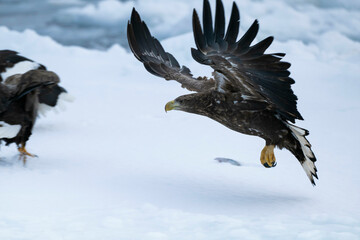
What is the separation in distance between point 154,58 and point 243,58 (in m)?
1.21

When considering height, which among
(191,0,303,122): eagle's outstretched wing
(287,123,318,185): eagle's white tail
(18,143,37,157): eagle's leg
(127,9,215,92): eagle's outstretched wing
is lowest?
(287,123,318,185): eagle's white tail

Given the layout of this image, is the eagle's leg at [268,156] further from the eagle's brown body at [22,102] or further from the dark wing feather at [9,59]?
the dark wing feather at [9,59]

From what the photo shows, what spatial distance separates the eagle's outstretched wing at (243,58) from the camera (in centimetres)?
326

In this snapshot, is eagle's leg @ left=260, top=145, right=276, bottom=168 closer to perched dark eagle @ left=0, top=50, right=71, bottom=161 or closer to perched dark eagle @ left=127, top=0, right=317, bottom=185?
perched dark eagle @ left=127, top=0, right=317, bottom=185

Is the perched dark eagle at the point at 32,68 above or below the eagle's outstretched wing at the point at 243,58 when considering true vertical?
above

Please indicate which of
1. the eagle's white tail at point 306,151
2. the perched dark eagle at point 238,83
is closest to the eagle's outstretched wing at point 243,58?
the perched dark eagle at point 238,83

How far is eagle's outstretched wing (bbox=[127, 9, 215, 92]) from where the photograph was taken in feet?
13.7

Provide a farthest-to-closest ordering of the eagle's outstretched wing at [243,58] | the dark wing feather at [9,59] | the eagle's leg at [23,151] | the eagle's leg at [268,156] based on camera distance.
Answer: the dark wing feather at [9,59] → the eagle's leg at [23,151] → the eagle's leg at [268,156] → the eagle's outstretched wing at [243,58]

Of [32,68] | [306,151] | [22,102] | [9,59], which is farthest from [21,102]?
[306,151]

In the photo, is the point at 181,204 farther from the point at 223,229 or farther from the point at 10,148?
the point at 10,148

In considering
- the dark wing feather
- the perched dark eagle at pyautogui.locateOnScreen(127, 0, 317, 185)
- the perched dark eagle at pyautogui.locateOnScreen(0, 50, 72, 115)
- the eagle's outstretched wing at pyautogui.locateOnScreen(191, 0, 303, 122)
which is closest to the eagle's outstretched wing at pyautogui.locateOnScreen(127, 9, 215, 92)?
the perched dark eagle at pyautogui.locateOnScreen(127, 0, 317, 185)

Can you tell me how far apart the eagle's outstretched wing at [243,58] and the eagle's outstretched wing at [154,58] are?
27.1 inches

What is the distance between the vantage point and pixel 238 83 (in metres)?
3.58

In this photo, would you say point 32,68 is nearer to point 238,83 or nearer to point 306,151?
point 238,83
